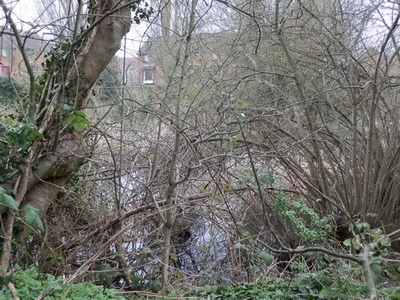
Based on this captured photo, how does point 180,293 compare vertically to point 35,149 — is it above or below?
below

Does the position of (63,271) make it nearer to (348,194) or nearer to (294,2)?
(348,194)

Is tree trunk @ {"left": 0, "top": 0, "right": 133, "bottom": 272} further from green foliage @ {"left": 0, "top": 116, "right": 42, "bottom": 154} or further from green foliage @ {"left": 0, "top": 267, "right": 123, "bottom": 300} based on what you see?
green foliage @ {"left": 0, "top": 267, "right": 123, "bottom": 300}

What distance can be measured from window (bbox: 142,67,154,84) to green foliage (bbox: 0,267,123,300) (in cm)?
464

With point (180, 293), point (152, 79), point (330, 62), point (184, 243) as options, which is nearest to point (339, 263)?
point (180, 293)

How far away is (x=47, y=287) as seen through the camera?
3.17 meters

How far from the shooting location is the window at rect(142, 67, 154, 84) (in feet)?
24.6

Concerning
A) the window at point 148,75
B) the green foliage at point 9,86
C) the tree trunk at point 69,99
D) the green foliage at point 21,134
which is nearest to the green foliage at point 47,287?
the green foliage at point 21,134

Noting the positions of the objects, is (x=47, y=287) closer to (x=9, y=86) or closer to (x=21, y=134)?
(x=21, y=134)

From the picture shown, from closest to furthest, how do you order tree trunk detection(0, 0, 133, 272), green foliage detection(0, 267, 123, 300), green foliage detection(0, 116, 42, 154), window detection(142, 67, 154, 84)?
green foliage detection(0, 267, 123, 300) → green foliage detection(0, 116, 42, 154) → tree trunk detection(0, 0, 133, 272) → window detection(142, 67, 154, 84)

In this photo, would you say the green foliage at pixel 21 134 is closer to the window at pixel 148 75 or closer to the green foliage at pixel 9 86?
the green foliage at pixel 9 86

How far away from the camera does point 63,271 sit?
4809 millimetres

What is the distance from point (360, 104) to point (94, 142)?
4.03 metres

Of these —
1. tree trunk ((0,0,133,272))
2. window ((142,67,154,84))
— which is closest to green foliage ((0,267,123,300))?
tree trunk ((0,0,133,272))

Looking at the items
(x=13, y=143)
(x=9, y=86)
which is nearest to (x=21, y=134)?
(x=13, y=143)
